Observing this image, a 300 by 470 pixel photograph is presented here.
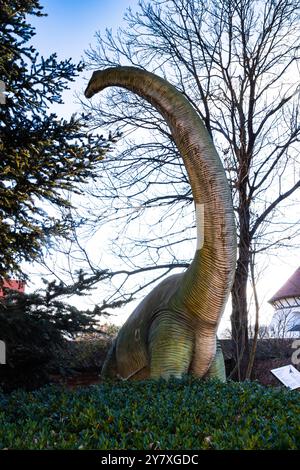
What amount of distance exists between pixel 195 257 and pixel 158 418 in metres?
1.81

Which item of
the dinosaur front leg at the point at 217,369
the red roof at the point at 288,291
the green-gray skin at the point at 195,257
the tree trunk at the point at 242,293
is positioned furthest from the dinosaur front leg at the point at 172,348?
the red roof at the point at 288,291

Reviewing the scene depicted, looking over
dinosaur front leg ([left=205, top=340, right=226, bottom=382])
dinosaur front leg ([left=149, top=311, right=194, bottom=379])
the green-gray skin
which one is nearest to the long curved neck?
the green-gray skin

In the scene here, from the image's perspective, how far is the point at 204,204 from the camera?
4.49 meters

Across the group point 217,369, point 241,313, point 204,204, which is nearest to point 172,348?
point 217,369

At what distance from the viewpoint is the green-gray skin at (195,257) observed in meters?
4.47

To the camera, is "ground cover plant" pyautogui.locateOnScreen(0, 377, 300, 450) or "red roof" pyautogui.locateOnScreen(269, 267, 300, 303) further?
"red roof" pyautogui.locateOnScreen(269, 267, 300, 303)

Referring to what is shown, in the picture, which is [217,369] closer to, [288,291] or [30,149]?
[30,149]

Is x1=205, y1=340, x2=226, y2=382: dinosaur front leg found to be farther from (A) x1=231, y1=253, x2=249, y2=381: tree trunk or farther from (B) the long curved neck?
(A) x1=231, y1=253, x2=249, y2=381: tree trunk

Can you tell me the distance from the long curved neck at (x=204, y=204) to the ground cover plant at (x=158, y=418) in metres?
0.78

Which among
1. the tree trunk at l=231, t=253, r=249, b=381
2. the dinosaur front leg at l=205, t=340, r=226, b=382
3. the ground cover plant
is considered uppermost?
the tree trunk at l=231, t=253, r=249, b=381

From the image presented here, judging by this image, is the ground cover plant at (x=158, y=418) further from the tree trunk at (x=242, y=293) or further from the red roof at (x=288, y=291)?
the red roof at (x=288, y=291)

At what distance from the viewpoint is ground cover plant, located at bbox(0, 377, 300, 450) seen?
2697mm

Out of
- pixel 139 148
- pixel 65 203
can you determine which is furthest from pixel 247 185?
pixel 65 203
